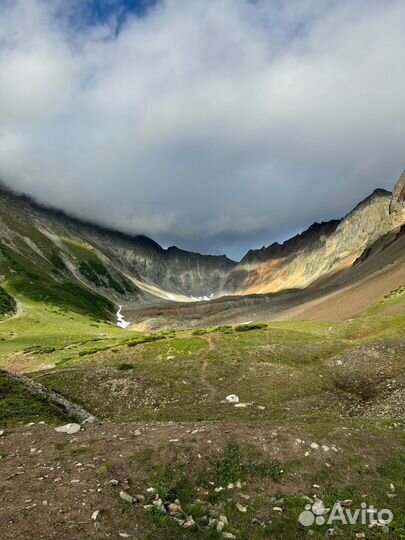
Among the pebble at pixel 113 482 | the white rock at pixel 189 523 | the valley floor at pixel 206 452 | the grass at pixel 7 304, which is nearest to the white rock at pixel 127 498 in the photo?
the valley floor at pixel 206 452

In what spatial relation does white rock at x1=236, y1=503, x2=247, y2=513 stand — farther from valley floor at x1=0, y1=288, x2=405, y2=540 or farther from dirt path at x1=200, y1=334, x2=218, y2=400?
dirt path at x1=200, y1=334, x2=218, y2=400

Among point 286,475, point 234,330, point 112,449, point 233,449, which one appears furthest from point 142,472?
point 234,330

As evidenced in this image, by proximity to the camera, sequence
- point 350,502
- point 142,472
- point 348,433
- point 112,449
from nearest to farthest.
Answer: point 350,502, point 142,472, point 112,449, point 348,433

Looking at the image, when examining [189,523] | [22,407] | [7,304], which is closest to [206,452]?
[189,523]

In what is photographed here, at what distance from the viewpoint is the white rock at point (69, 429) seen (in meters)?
24.2

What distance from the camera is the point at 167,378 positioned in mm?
40875

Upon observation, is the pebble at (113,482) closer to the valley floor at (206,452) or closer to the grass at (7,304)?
the valley floor at (206,452)

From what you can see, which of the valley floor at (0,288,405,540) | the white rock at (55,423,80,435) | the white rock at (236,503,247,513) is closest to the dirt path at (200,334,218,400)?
the valley floor at (0,288,405,540)

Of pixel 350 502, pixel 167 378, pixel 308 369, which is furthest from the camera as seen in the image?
pixel 308 369

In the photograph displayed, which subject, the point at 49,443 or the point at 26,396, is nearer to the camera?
the point at 49,443

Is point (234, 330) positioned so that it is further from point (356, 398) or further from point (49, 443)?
point (49, 443)

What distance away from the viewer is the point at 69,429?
2439cm

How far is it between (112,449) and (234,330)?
47.7 metres

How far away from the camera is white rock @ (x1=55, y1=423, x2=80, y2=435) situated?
953 inches
